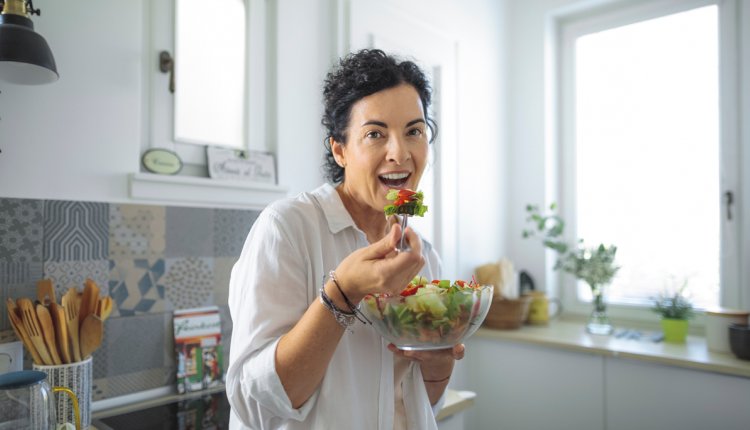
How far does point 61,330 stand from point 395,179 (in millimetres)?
809

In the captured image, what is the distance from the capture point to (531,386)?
2.26 m

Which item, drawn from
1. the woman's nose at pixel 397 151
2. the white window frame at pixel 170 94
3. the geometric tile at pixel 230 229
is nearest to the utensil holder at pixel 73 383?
the geometric tile at pixel 230 229

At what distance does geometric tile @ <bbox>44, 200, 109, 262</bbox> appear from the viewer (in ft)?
3.99

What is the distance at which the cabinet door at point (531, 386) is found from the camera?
2100 mm

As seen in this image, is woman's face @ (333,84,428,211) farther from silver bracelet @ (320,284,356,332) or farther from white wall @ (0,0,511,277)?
white wall @ (0,0,511,277)

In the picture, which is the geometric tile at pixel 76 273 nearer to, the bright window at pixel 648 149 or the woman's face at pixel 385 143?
the woman's face at pixel 385 143

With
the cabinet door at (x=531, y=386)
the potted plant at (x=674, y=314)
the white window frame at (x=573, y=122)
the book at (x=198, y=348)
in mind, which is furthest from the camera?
the white window frame at (x=573, y=122)

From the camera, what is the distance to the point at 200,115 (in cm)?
156

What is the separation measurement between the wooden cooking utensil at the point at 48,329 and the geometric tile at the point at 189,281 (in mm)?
324

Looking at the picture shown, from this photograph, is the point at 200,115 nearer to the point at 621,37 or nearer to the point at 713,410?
the point at 713,410

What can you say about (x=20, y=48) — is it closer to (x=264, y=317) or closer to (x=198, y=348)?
(x=264, y=317)

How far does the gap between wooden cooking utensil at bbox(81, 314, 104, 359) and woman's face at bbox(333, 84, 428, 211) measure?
68 cm

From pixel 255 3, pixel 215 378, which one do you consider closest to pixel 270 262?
pixel 215 378

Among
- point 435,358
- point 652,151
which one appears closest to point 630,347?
point 652,151
